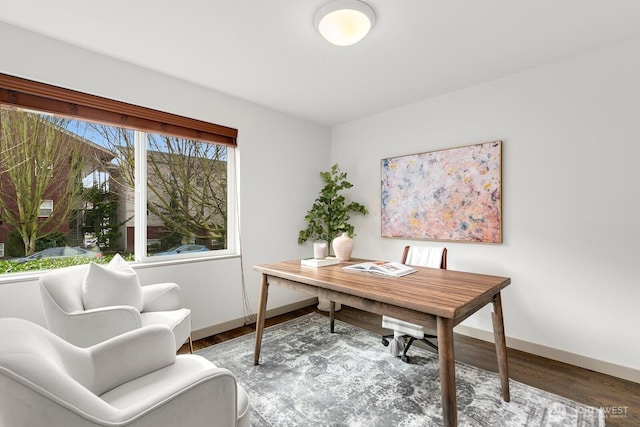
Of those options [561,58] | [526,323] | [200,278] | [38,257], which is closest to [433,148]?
[561,58]

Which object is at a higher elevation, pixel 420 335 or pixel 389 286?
pixel 389 286

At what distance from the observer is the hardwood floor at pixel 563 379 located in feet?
5.76

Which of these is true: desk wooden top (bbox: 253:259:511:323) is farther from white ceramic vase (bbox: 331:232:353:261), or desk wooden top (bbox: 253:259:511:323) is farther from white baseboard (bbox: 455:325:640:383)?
white baseboard (bbox: 455:325:640:383)

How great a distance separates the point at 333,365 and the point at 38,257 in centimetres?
230

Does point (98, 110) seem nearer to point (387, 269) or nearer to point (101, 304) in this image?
point (101, 304)

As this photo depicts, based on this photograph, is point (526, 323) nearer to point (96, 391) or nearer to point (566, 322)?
point (566, 322)

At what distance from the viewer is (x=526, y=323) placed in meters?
2.51

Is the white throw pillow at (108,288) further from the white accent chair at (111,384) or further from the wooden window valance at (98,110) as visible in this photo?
the wooden window valance at (98,110)

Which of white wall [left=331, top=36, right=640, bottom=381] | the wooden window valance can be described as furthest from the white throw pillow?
white wall [left=331, top=36, right=640, bottom=381]

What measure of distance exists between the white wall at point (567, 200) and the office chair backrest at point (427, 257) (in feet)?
2.07

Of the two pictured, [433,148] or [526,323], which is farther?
[433,148]

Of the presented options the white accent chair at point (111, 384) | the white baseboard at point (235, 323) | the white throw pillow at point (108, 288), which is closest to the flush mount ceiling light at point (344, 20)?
the white accent chair at point (111, 384)

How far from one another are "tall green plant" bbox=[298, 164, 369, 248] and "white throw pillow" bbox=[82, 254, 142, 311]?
78.9 inches

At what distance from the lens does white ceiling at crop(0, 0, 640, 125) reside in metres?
1.75
